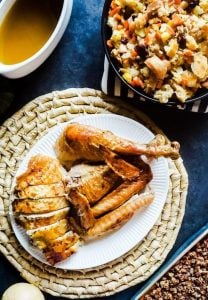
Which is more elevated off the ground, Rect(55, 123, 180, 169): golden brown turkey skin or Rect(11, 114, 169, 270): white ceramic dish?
Rect(55, 123, 180, 169): golden brown turkey skin

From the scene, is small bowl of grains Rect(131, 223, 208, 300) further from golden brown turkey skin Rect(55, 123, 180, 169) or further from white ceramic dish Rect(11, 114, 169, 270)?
golden brown turkey skin Rect(55, 123, 180, 169)

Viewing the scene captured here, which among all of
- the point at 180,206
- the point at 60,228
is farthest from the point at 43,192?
the point at 180,206

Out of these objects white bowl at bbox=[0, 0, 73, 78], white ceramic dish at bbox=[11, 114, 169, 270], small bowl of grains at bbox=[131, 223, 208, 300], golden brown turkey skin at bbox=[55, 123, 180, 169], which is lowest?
small bowl of grains at bbox=[131, 223, 208, 300]

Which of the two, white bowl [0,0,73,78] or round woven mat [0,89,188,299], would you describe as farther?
round woven mat [0,89,188,299]

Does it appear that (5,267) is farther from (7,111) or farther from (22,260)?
(7,111)

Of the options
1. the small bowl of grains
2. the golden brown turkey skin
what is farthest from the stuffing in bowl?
the small bowl of grains

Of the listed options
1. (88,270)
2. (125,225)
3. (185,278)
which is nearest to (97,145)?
(125,225)
